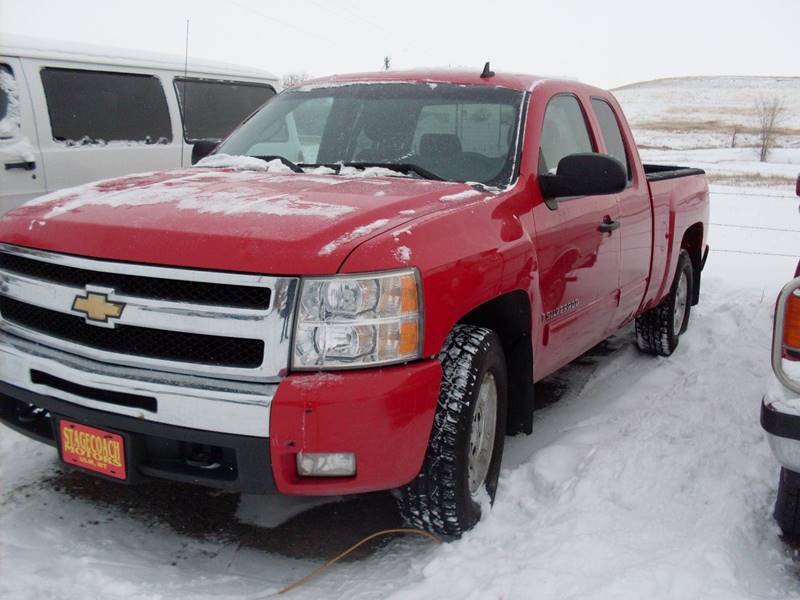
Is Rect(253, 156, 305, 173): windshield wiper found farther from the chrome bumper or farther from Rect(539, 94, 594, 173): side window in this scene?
the chrome bumper

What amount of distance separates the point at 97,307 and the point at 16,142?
3.72m

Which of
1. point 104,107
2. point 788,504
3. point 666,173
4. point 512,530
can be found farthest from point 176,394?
point 104,107

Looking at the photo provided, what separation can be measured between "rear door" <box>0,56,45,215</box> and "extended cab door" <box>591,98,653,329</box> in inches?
156

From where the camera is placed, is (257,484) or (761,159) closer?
(257,484)

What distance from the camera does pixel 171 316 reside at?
8.32ft

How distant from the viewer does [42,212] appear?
2.98 metres

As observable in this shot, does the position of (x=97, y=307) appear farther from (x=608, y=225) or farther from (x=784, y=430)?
(x=608, y=225)

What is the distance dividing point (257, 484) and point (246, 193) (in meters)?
1.13

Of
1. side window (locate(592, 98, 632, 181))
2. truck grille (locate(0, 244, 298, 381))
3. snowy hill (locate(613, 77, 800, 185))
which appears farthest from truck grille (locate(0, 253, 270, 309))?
snowy hill (locate(613, 77, 800, 185))

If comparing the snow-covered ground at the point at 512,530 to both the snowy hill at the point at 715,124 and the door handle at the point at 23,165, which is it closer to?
the door handle at the point at 23,165

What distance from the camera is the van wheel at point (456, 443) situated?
9.24 ft

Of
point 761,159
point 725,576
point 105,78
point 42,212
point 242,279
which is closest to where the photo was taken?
point 242,279

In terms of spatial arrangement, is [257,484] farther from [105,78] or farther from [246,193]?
[105,78]

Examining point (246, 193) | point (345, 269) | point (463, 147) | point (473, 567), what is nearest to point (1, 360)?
point (246, 193)
